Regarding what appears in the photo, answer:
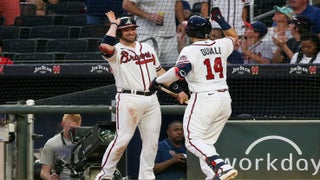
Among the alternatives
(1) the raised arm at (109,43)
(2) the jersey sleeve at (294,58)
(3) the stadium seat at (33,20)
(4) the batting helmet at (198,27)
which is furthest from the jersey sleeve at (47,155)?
(3) the stadium seat at (33,20)

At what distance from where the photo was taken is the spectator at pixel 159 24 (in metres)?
11.5

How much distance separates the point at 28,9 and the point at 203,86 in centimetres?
486

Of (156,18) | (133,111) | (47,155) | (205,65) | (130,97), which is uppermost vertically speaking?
(156,18)

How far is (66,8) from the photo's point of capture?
13250mm

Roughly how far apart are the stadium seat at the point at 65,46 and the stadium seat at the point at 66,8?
100 cm

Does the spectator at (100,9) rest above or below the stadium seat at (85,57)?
above

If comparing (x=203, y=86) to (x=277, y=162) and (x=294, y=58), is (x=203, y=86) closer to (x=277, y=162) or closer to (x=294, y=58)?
(x=277, y=162)

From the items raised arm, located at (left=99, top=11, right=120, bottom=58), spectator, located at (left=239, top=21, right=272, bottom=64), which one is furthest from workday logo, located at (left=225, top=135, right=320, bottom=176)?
raised arm, located at (left=99, top=11, right=120, bottom=58)

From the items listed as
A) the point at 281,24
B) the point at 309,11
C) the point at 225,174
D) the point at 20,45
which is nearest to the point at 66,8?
the point at 20,45

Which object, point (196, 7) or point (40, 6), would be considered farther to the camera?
point (40, 6)

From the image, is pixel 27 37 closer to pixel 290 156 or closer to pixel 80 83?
pixel 80 83

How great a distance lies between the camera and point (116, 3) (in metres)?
12.5

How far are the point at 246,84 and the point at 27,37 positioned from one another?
332cm

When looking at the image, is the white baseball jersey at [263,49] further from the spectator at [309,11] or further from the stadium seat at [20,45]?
the stadium seat at [20,45]
